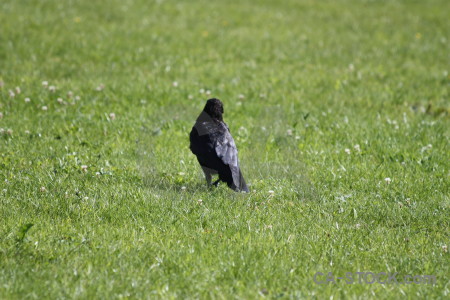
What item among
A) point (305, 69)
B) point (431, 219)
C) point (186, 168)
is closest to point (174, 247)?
point (186, 168)

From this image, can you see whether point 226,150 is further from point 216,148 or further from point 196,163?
point 196,163

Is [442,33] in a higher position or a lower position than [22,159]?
higher

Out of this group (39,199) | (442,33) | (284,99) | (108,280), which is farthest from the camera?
(442,33)

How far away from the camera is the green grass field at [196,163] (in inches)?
185

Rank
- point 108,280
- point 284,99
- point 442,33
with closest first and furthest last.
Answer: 1. point 108,280
2. point 284,99
3. point 442,33

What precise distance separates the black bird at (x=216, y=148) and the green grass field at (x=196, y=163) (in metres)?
0.26

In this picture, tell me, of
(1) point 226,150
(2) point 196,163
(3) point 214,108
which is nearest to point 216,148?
(1) point 226,150

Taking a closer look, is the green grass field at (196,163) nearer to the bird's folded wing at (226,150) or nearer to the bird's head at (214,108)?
the bird's folded wing at (226,150)

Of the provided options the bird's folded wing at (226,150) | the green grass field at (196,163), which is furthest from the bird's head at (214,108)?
the green grass field at (196,163)

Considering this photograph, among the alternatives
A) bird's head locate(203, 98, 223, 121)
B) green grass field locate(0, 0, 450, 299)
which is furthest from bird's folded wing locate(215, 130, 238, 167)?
green grass field locate(0, 0, 450, 299)

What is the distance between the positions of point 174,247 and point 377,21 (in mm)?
13581

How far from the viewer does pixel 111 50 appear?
12.5m

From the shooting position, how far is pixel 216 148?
233 inches

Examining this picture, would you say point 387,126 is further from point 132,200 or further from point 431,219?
point 132,200
